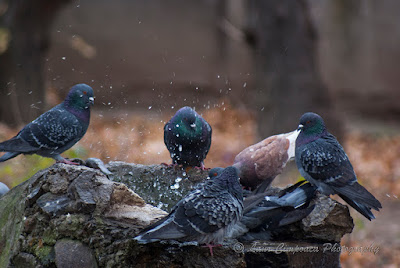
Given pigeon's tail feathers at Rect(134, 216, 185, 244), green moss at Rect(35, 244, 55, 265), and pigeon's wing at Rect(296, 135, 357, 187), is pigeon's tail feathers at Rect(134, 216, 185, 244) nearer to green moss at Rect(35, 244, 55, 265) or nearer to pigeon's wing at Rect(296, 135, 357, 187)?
green moss at Rect(35, 244, 55, 265)

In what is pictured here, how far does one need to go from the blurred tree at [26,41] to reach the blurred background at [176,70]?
17 mm

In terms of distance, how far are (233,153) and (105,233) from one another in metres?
6.55

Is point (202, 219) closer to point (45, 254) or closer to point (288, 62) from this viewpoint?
point (45, 254)

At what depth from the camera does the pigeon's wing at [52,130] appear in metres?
3.99

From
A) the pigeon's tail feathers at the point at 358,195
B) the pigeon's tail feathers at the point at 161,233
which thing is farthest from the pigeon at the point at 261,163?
the pigeon's tail feathers at the point at 161,233

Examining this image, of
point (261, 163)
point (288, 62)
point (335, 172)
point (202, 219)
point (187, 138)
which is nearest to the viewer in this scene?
point (202, 219)

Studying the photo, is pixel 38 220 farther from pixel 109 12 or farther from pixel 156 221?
pixel 109 12

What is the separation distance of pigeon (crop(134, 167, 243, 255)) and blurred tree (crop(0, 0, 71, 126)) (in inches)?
224

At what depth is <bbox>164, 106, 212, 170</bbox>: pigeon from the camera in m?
4.43

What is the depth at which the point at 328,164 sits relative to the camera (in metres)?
3.65

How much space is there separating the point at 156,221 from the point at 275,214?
2.67ft

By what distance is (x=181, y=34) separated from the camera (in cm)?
1107

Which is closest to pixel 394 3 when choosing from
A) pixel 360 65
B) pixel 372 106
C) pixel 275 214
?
pixel 360 65

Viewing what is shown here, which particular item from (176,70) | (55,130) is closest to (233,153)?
(176,70)
